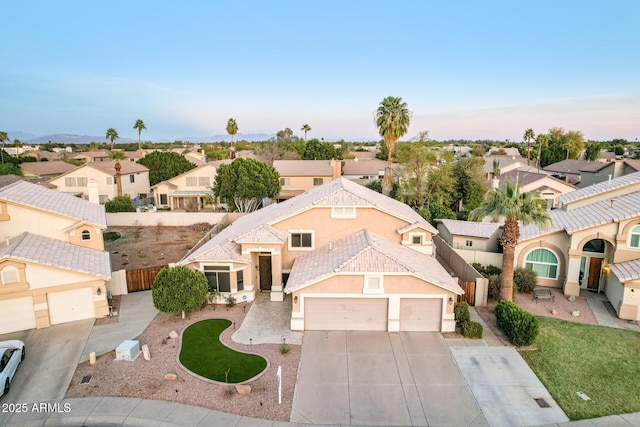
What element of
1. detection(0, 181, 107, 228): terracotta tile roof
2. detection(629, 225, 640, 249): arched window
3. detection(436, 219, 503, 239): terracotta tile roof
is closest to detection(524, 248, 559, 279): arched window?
detection(629, 225, 640, 249): arched window

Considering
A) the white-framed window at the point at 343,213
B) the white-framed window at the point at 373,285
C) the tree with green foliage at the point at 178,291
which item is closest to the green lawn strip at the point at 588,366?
the white-framed window at the point at 373,285

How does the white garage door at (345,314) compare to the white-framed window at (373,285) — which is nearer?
the white-framed window at (373,285)

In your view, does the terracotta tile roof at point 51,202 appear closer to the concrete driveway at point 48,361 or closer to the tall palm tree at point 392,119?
the concrete driveway at point 48,361

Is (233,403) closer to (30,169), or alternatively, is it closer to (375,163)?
(375,163)

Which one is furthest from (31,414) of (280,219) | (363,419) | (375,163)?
(375,163)

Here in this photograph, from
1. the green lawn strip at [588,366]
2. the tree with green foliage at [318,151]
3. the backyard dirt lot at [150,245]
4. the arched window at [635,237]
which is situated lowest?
the green lawn strip at [588,366]

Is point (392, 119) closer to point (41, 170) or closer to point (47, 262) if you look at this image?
point (47, 262)

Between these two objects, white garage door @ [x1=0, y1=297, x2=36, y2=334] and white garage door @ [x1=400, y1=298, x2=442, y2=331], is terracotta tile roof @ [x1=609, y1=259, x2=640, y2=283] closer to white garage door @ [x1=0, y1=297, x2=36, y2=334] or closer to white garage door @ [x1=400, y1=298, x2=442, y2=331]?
white garage door @ [x1=400, y1=298, x2=442, y2=331]
